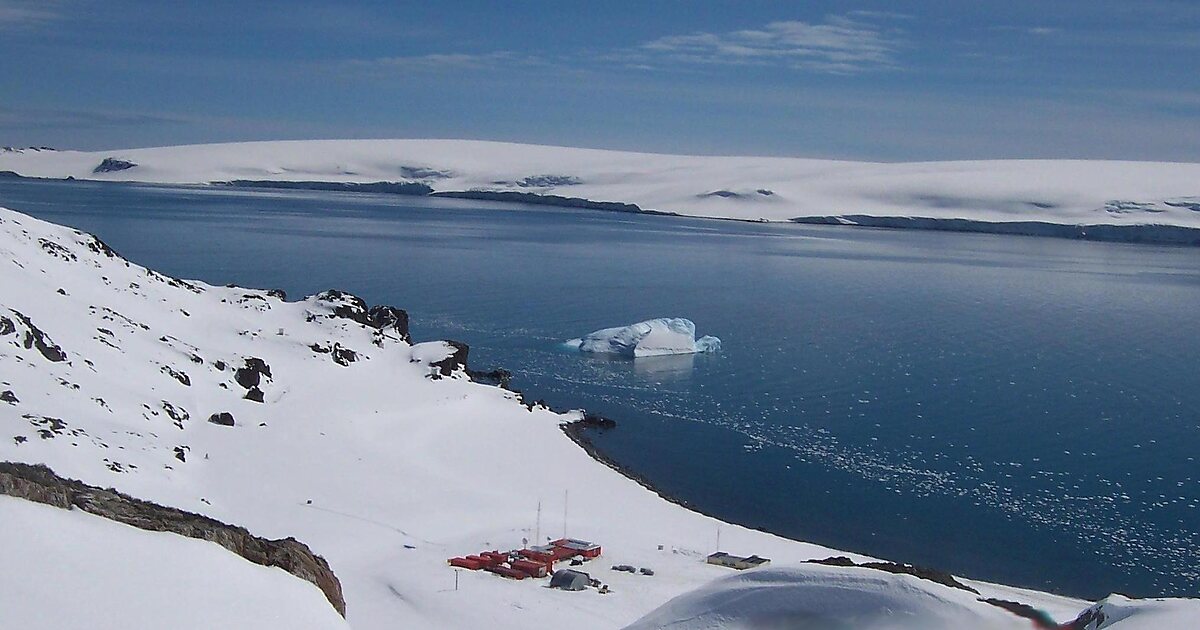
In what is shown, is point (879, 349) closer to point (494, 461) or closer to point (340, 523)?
point (494, 461)

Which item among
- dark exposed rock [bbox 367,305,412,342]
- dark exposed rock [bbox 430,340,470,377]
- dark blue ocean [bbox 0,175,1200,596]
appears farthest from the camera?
dark exposed rock [bbox 367,305,412,342]

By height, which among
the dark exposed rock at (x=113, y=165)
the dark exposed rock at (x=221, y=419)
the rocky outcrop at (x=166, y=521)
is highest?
the dark exposed rock at (x=113, y=165)

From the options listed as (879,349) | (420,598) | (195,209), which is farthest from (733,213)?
(420,598)

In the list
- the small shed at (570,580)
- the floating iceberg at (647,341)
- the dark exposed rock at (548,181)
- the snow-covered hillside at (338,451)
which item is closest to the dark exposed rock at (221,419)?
the snow-covered hillside at (338,451)

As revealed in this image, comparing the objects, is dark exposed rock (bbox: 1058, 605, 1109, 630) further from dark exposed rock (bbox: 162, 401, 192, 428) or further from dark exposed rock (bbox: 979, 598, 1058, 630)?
dark exposed rock (bbox: 162, 401, 192, 428)

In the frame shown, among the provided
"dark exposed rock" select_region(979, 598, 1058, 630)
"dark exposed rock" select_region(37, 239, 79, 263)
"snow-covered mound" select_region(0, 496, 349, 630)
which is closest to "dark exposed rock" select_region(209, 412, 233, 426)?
"dark exposed rock" select_region(37, 239, 79, 263)

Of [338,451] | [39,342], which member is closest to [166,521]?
[338,451]

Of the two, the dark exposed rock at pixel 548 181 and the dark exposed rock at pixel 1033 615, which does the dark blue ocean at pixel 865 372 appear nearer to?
the dark exposed rock at pixel 1033 615
